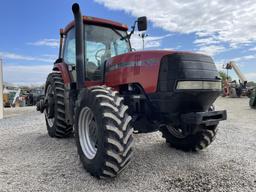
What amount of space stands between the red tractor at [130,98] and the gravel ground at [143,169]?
0.25 metres

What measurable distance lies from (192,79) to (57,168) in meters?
2.33

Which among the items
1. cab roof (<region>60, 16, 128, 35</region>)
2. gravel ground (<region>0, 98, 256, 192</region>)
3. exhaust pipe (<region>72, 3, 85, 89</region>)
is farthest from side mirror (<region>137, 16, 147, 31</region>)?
gravel ground (<region>0, 98, 256, 192</region>)

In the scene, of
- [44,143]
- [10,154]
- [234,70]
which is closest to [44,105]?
[44,143]

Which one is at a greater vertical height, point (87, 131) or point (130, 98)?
point (130, 98)

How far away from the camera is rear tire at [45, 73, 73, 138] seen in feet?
17.8

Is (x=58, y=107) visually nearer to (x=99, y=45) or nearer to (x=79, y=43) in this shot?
(x=99, y=45)

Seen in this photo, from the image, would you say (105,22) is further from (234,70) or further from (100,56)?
(234,70)

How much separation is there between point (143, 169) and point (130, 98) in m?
1.04

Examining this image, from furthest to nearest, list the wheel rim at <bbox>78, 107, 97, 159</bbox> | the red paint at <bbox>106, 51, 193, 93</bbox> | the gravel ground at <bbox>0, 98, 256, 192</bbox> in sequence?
the wheel rim at <bbox>78, 107, 97, 159</bbox> → the red paint at <bbox>106, 51, 193, 93</bbox> → the gravel ground at <bbox>0, 98, 256, 192</bbox>

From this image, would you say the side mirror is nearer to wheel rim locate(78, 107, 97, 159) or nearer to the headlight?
the headlight

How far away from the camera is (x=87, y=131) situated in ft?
13.3

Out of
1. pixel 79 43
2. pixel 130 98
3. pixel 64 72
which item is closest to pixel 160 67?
pixel 130 98

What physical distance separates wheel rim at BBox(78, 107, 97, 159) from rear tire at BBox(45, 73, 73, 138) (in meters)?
1.48

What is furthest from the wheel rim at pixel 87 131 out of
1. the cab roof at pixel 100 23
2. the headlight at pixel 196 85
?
the cab roof at pixel 100 23
